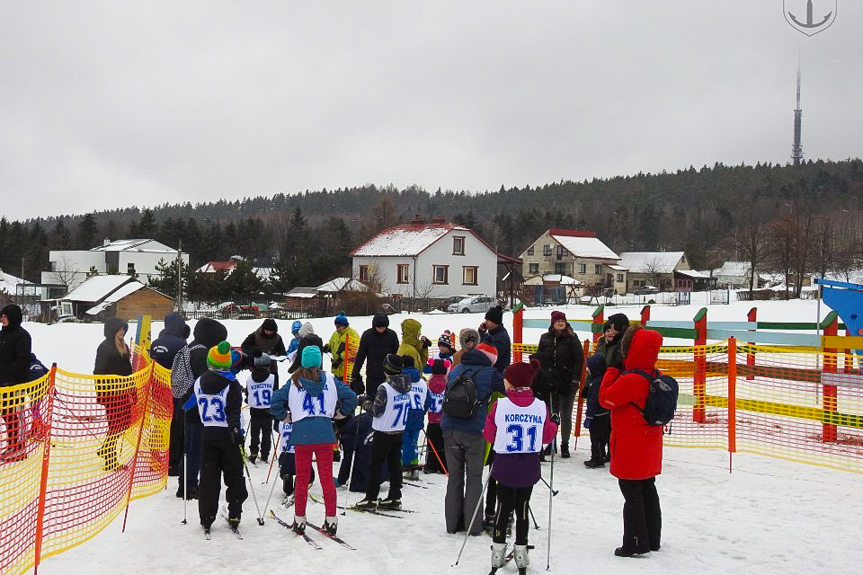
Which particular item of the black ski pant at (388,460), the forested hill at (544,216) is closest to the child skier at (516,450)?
the black ski pant at (388,460)

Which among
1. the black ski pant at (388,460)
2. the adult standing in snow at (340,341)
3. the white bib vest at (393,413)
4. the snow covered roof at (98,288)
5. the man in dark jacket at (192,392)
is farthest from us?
the snow covered roof at (98,288)

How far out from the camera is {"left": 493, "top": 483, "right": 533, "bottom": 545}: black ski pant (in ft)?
18.8

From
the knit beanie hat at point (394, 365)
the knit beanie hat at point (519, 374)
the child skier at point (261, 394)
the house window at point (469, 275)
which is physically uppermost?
the house window at point (469, 275)

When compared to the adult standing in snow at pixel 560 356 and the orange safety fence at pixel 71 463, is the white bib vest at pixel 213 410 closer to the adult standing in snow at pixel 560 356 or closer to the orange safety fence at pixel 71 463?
the orange safety fence at pixel 71 463

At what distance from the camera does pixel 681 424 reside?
11.9 meters

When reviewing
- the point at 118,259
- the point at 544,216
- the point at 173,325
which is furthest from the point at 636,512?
the point at 544,216

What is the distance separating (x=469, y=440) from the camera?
21.4 ft

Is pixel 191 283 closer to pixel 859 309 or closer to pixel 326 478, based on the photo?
pixel 859 309

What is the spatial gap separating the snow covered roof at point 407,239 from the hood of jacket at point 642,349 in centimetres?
5056

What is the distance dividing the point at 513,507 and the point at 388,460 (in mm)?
2097

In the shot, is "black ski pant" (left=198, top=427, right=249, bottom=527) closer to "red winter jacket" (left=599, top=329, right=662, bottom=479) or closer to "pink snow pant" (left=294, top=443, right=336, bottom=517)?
"pink snow pant" (left=294, top=443, right=336, bottom=517)

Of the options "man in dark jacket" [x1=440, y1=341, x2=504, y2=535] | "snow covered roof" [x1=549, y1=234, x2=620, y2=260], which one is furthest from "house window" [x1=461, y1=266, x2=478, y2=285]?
"man in dark jacket" [x1=440, y1=341, x2=504, y2=535]

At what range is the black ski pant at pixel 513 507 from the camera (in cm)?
573

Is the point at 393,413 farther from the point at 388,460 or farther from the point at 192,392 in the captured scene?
the point at 192,392
